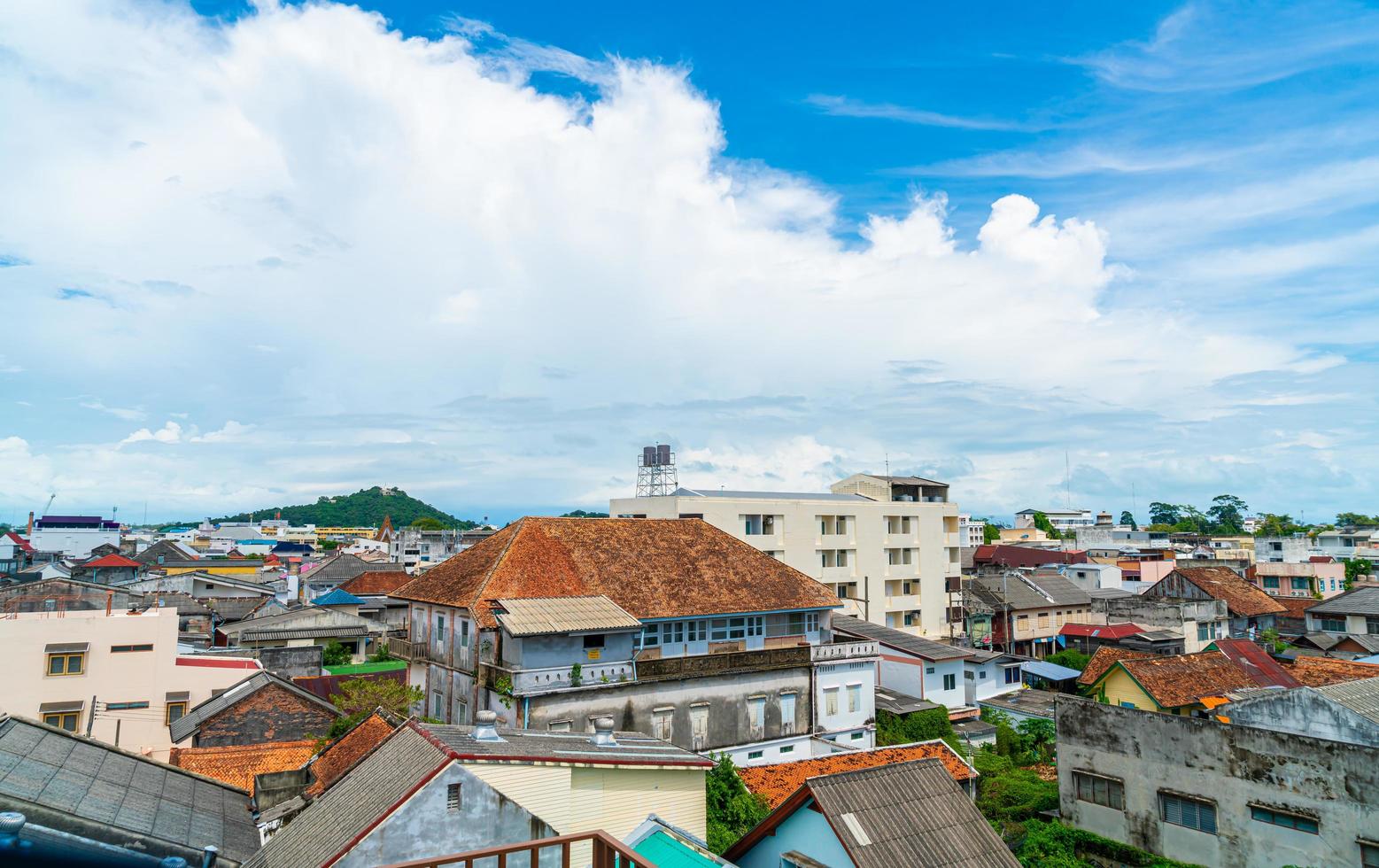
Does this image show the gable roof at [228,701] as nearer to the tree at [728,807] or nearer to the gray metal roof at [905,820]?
the tree at [728,807]

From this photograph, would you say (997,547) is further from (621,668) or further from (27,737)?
(27,737)

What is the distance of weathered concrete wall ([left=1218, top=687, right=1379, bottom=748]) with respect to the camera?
2195 cm

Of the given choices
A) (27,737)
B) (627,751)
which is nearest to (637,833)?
(627,751)

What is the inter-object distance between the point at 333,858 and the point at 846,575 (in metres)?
46.1

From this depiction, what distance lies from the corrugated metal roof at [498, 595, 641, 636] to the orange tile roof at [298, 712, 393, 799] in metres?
5.01

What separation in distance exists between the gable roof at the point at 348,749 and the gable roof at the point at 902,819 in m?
14.0

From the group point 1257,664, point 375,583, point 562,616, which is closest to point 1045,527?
point 1257,664

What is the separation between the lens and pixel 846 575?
2223 inches

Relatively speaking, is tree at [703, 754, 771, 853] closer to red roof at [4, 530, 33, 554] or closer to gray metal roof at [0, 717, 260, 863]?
gray metal roof at [0, 717, 260, 863]

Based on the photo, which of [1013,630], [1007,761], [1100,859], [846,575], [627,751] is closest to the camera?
[627,751]

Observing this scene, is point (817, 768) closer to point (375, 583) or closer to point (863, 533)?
point (863, 533)

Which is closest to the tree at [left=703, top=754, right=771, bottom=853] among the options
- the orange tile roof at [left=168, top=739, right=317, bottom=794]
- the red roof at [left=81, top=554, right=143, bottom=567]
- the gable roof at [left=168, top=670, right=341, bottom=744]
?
the orange tile roof at [left=168, top=739, right=317, bottom=794]

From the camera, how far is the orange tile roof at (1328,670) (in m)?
34.1

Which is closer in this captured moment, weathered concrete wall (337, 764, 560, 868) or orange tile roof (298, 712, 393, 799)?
weathered concrete wall (337, 764, 560, 868)
